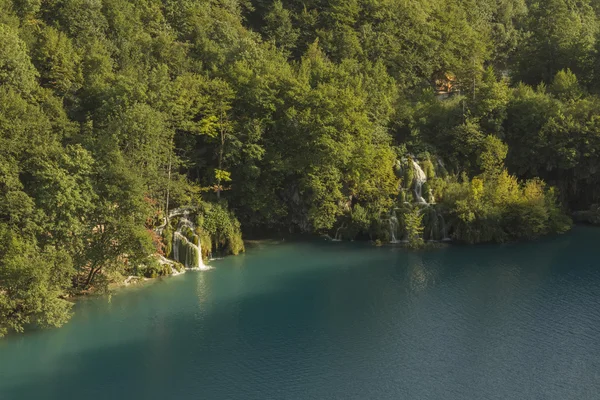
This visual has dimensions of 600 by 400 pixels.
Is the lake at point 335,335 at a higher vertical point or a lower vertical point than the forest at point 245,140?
lower

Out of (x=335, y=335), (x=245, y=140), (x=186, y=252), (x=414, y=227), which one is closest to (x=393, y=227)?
(x=414, y=227)

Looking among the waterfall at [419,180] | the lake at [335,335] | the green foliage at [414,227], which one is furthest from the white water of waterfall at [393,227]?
the lake at [335,335]

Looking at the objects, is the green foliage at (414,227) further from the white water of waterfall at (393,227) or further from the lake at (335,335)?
the lake at (335,335)

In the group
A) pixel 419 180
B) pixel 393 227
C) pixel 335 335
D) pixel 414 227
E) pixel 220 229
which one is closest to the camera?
pixel 335 335

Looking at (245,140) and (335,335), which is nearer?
(335,335)

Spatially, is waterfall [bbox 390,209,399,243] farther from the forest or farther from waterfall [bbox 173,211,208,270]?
waterfall [bbox 173,211,208,270]

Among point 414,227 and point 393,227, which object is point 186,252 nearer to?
point 393,227

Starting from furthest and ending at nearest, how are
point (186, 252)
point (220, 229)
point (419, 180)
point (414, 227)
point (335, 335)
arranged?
point (419, 180)
point (414, 227)
point (220, 229)
point (186, 252)
point (335, 335)
